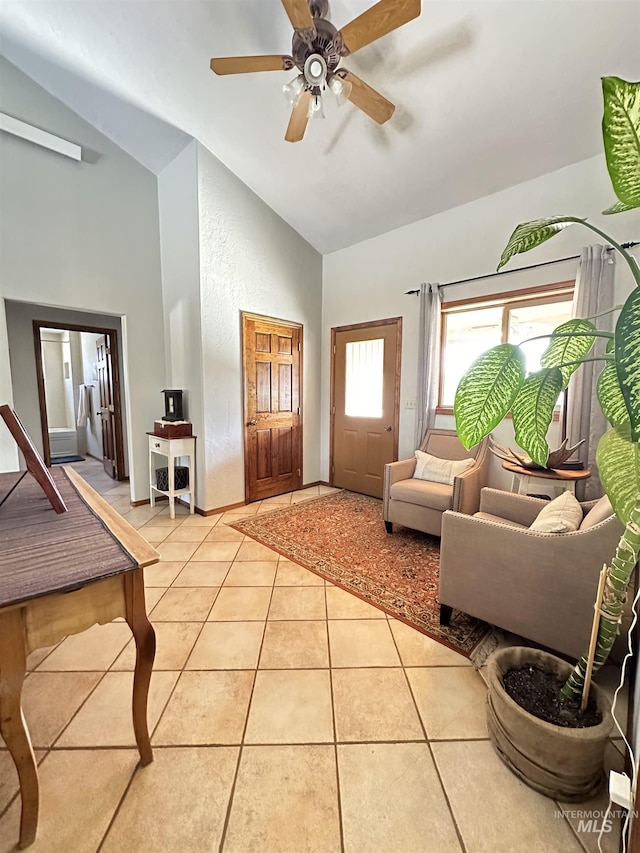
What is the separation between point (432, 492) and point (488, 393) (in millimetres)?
2037

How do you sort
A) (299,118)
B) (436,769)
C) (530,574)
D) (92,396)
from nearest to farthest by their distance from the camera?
(436,769), (530,574), (299,118), (92,396)

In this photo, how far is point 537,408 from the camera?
3.00ft

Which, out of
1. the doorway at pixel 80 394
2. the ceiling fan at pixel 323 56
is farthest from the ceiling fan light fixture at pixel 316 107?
the doorway at pixel 80 394

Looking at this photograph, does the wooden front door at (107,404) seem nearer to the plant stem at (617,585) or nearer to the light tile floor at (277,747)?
the light tile floor at (277,747)

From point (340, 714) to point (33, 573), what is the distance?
120 cm

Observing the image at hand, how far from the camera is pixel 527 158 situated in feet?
8.50

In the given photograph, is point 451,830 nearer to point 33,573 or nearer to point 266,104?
point 33,573

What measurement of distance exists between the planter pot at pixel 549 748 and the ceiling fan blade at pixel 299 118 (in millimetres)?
3076

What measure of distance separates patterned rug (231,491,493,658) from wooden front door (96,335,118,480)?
263 centimetres

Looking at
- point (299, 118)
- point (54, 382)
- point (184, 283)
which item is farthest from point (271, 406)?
point (54, 382)

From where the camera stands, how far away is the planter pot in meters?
0.99

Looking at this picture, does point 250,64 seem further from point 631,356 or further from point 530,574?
point 530,574

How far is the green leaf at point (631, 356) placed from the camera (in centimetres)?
62

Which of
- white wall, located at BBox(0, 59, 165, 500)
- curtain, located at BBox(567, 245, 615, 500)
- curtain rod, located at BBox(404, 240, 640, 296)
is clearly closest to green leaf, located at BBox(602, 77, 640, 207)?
curtain, located at BBox(567, 245, 615, 500)
